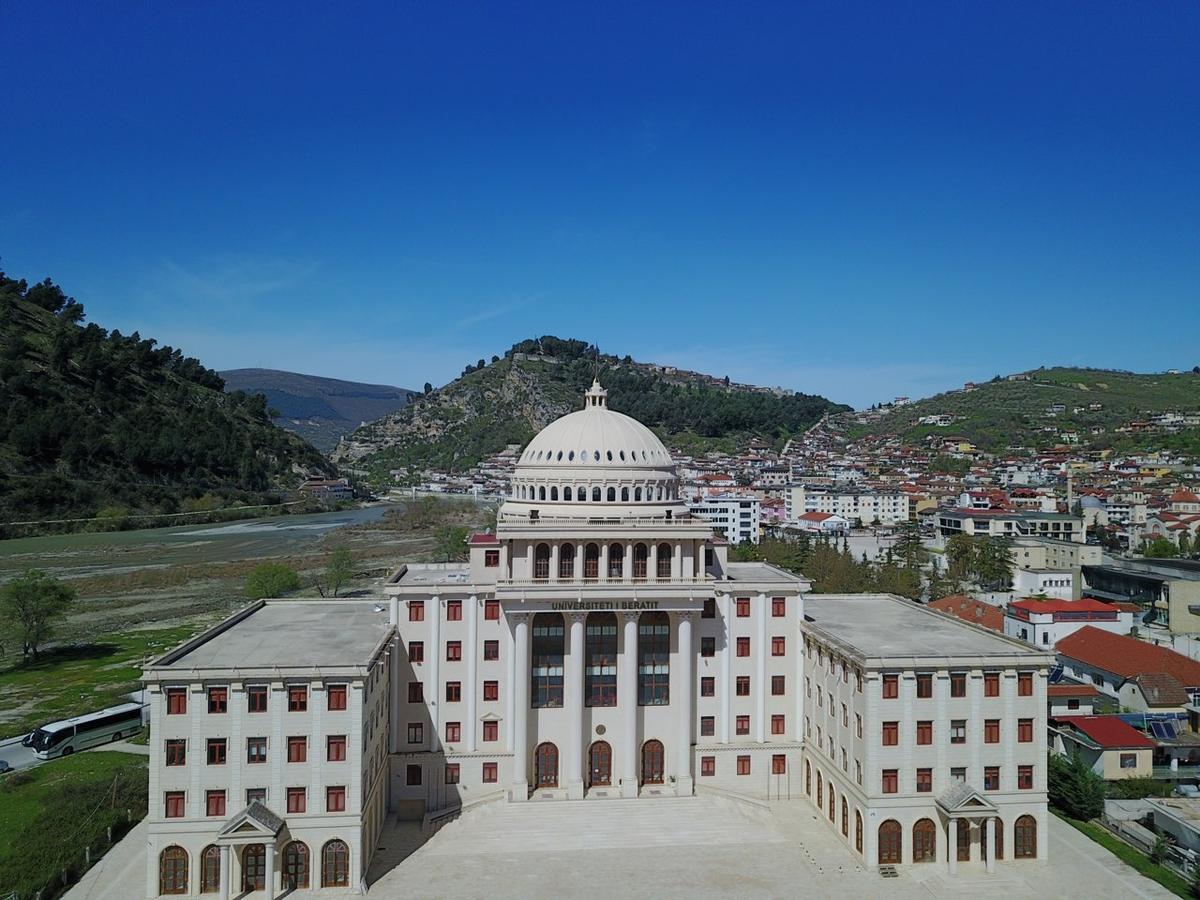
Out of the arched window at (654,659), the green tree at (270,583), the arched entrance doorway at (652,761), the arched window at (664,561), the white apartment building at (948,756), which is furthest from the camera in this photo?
the green tree at (270,583)

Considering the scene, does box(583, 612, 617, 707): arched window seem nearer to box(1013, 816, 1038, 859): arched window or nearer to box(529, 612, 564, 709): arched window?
box(529, 612, 564, 709): arched window

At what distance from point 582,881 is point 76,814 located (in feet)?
52.7

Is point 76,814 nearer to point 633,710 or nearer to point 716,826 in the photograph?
point 633,710

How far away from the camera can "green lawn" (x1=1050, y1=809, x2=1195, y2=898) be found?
25.1m

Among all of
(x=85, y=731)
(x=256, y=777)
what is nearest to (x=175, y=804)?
(x=256, y=777)

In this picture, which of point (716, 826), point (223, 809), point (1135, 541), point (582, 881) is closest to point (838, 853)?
point (716, 826)

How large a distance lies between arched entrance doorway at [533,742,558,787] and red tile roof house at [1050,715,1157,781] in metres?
19.1

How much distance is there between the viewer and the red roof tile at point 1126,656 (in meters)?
41.7

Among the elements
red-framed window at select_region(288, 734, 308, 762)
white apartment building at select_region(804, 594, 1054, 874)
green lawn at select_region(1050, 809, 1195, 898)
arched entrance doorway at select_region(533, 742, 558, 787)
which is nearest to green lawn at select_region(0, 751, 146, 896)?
red-framed window at select_region(288, 734, 308, 762)

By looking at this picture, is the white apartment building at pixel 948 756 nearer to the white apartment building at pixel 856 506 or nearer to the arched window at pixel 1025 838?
the arched window at pixel 1025 838

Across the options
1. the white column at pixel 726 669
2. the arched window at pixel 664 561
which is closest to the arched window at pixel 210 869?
the arched window at pixel 664 561

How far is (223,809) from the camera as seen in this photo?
82.1 feet

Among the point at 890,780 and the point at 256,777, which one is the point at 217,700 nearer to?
the point at 256,777

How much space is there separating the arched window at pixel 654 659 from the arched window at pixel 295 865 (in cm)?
1222
